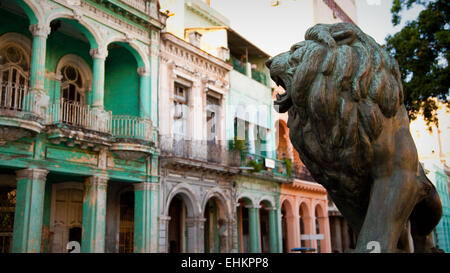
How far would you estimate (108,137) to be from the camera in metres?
11.6

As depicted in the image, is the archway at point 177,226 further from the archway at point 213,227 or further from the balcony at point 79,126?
the balcony at point 79,126

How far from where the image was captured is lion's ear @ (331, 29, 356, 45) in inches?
106

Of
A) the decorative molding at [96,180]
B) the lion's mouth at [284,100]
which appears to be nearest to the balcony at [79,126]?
the decorative molding at [96,180]

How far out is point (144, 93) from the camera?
1337 cm

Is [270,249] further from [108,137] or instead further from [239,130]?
[108,137]

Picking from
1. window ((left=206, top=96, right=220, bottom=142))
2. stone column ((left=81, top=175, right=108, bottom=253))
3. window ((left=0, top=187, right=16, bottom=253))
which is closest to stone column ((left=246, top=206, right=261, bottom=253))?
window ((left=206, top=96, right=220, bottom=142))

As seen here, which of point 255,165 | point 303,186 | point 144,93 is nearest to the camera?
point 144,93

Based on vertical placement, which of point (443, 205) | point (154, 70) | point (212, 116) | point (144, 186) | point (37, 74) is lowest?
point (144, 186)

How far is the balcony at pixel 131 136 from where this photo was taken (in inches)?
471

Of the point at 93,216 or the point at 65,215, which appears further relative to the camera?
the point at 65,215

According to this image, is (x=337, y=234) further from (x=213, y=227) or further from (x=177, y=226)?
(x=177, y=226)

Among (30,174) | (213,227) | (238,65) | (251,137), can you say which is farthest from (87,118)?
(238,65)

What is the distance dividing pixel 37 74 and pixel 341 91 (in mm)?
9194

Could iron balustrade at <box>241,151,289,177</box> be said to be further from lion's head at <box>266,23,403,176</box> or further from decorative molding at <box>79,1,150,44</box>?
lion's head at <box>266,23,403,176</box>
